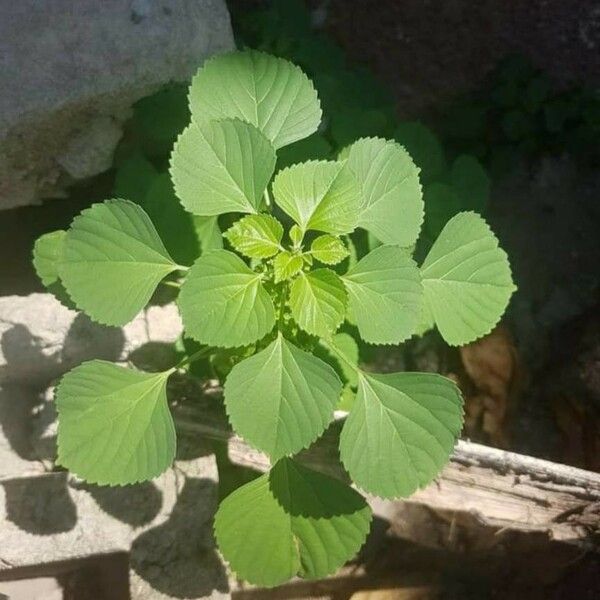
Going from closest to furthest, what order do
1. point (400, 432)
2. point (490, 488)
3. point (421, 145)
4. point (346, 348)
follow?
point (400, 432) < point (346, 348) < point (421, 145) < point (490, 488)

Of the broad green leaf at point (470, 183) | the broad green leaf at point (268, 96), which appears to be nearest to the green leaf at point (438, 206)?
the broad green leaf at point (470, 183)

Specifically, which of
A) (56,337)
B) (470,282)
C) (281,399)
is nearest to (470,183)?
(470,282)

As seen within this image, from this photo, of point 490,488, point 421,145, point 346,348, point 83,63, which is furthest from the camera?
point 490,488

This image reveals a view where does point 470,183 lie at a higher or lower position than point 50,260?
higher

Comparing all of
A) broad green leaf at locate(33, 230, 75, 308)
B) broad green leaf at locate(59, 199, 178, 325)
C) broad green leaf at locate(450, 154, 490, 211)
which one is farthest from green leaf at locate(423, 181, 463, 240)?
broad green leaf at locate(33, 230, 75, 308)

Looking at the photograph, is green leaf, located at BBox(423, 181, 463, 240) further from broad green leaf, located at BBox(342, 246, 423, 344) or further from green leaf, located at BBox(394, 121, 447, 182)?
broad green leaf, located at BBox(342, 246, 423, 344)

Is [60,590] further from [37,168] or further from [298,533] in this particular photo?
[37,168]

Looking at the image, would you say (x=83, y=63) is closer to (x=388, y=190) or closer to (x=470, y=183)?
(x=388, y=190)
